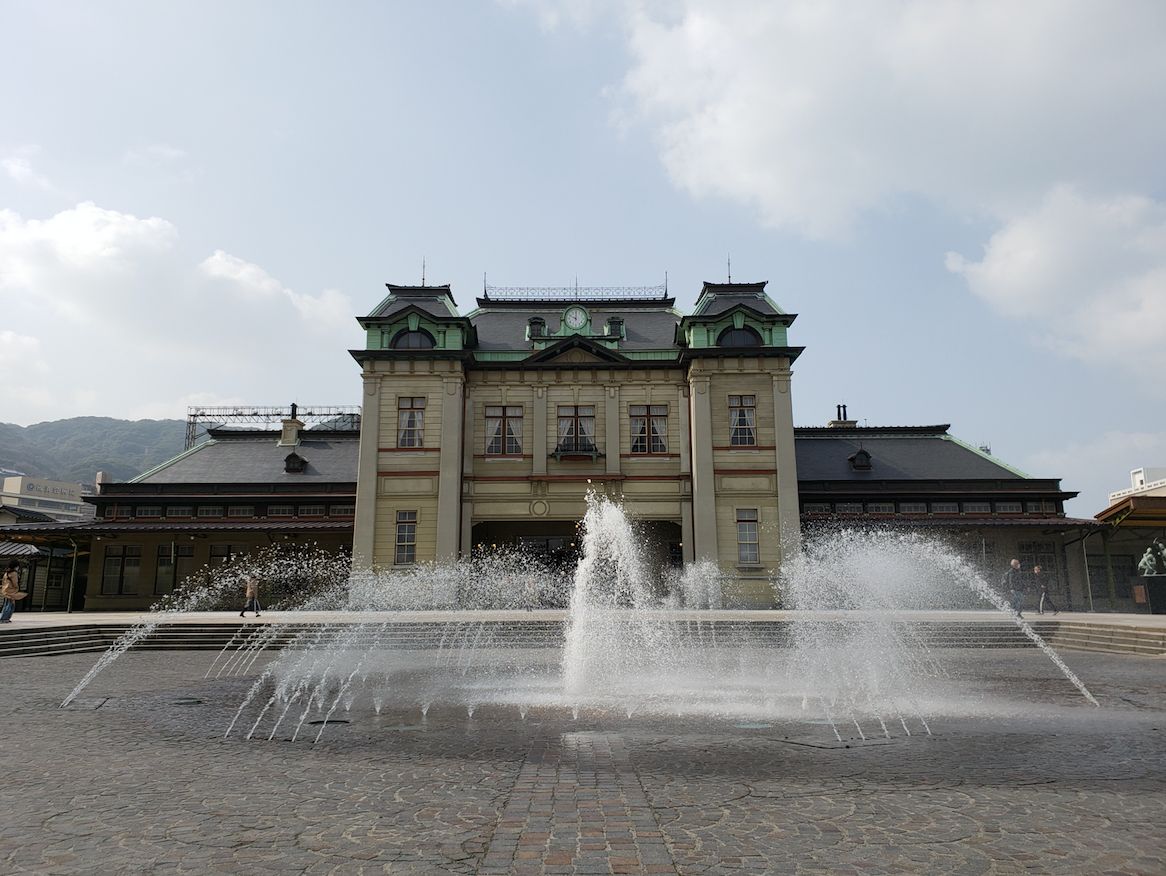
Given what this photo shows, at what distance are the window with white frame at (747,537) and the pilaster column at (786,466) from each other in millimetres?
1074

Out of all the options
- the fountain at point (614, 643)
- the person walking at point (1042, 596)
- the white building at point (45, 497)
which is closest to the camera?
the fountain at point (614, 643)

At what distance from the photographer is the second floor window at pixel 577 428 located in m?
32.8

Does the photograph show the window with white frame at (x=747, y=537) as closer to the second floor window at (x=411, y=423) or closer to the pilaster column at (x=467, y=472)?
the pilaster column at (x=467, y=472)

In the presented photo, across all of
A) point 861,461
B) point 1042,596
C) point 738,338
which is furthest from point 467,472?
point 1042,596

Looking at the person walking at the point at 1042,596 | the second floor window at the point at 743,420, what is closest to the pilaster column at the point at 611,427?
the second floor window at the point at 743,420

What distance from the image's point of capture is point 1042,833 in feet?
17.5

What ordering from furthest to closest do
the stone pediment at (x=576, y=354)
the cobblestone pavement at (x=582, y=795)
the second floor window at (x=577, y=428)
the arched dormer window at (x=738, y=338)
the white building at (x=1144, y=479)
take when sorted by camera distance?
1. the white building at (x=1144, y=479)
2. the stone pediment at (x=576, y=354)
3. the arched dormer window at (x=738, y=338)
4. the second floor window at (x=577, y=428)
5. the cobblestone pavement at (x=582, y=795)

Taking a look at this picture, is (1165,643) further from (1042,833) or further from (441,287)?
(441,287)

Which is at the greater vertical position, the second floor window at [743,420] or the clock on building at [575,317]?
the clock on building at [575,317]

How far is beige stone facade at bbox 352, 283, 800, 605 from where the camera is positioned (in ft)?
103

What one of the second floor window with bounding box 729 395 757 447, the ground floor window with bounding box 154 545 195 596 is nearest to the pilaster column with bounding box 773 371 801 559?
the second floor window with bounding box 729 395 757 447

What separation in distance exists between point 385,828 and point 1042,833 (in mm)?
4774

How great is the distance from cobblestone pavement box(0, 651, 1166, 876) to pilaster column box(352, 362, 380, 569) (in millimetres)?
20587

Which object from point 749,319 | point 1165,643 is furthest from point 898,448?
point 1165,643
